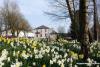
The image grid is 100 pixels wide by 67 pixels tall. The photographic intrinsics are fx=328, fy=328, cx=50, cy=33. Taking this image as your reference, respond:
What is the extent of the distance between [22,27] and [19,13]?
747 cm

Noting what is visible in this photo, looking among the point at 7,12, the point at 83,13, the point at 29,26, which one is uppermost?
the point at 83,13

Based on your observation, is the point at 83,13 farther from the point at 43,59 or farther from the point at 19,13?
the point at 19,13

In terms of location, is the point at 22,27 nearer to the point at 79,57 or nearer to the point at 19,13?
the point at 19,13

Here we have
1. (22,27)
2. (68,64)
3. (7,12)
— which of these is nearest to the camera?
(68,64)

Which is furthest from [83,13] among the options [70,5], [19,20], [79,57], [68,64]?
[19,20]

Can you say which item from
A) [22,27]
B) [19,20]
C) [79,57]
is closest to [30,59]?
→ [79,57]

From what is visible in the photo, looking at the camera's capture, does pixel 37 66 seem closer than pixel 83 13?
Yes

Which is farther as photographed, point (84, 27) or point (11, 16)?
point (11, 16)

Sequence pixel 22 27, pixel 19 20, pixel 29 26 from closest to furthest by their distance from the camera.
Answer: pixel 19 20, pixel 22 27, pixel 29 26

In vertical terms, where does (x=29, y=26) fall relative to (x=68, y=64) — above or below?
below

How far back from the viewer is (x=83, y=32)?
8.84m

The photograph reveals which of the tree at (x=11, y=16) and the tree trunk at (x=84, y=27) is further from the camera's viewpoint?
the tree at (x=11, y=16)

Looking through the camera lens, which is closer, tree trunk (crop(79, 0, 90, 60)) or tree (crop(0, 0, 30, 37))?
tree trunk (crop(79, 0, 90, 60))

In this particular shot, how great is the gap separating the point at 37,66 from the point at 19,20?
62962mm
